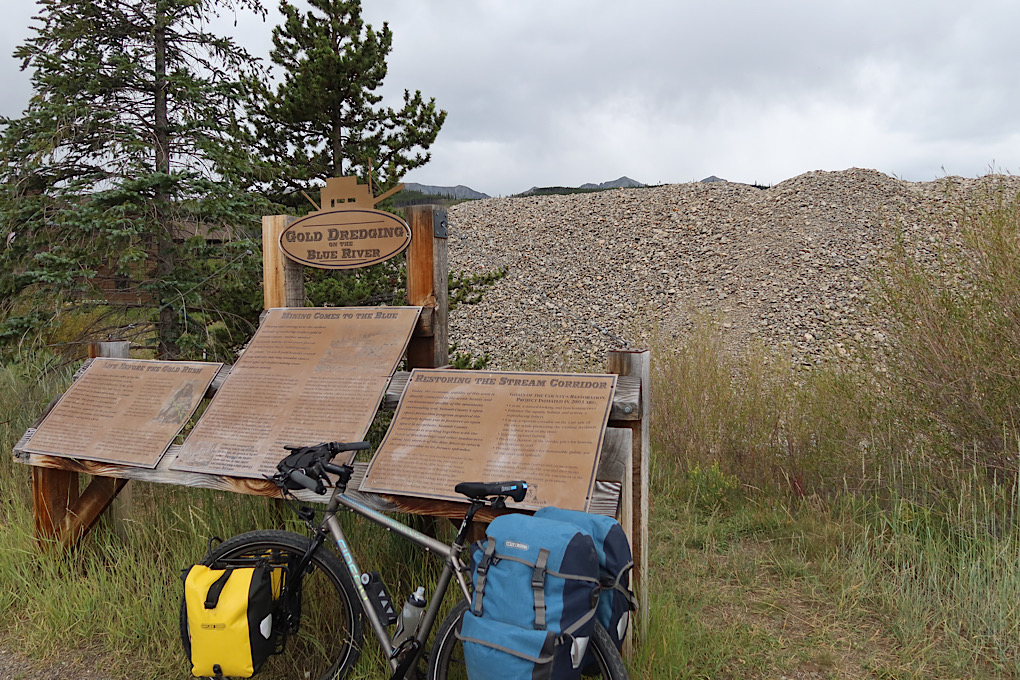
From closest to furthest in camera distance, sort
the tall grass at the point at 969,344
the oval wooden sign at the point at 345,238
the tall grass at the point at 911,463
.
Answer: the tall grass at the point at 911,463 < the oval wooden sign at the point at 345,238 < the tall grass at the point at 969,344

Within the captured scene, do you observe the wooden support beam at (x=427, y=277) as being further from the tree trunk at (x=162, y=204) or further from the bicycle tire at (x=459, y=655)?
the tree trunk at (x=162, y=204)

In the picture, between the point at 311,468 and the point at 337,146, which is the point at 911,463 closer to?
the point at 311,468

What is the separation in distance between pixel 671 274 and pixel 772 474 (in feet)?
32.7

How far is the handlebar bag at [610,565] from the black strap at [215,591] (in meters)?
1.20


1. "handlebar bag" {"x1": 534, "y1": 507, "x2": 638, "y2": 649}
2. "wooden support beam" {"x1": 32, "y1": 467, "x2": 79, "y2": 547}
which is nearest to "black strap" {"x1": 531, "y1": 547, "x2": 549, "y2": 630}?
"handlebar bag" {"x1": 534, "y1": 507, "x2": 638, "y2": 649}

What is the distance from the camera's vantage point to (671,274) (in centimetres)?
1435

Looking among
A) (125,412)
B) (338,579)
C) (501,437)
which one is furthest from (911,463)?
(125,412)

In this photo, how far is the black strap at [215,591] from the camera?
2.35 m

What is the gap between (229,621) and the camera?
234 centimetres

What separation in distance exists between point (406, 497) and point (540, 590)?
989 mm

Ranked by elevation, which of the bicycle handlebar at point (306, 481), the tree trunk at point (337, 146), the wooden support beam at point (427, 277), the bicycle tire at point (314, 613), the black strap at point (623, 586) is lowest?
the bicycle tire at point (314, 613)

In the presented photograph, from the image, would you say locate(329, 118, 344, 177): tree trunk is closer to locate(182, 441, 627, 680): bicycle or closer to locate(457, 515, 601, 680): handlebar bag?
locate(182, 441, 627, 680): bicycle

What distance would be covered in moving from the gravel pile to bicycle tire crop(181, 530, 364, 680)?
694 cm

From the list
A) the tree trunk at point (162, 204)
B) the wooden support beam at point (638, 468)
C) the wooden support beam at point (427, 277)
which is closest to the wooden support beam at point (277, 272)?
the wooden support beam at point (427, 277)
